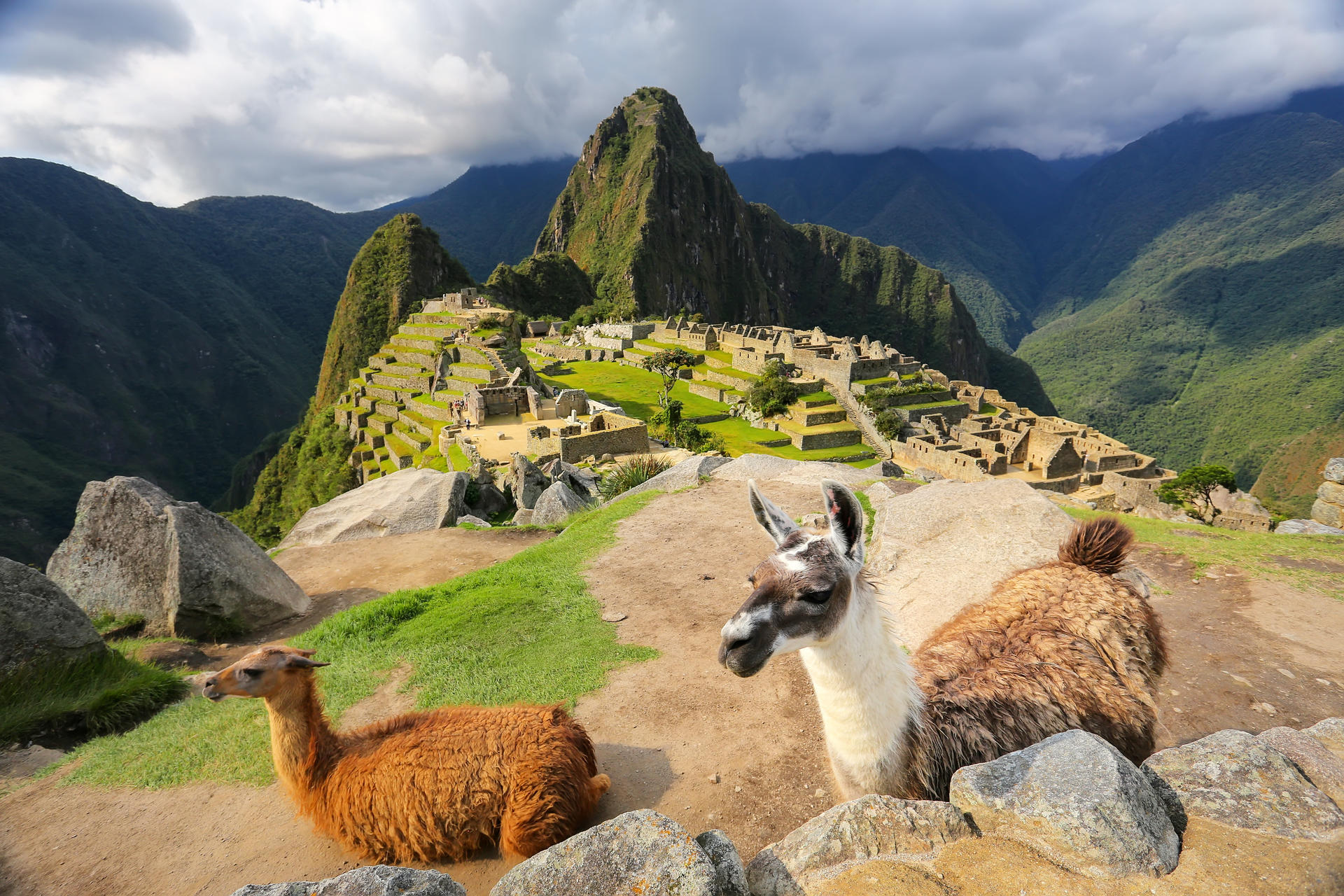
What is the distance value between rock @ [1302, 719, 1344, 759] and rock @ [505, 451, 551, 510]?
13603 millimetres

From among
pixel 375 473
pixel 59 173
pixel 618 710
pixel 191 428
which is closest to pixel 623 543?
pixel 618 710

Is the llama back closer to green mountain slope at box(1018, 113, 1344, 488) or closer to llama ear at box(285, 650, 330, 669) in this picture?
llama ear at box(285, 650, 330, 669)

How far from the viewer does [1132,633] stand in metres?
3.69

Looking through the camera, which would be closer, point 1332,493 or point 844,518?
point 844,518

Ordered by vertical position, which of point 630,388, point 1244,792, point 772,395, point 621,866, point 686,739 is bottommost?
point 686,739

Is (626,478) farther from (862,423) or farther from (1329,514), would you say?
(862,423)

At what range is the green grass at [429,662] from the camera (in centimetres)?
475

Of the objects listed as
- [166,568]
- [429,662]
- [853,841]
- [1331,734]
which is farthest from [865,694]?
[166,568]

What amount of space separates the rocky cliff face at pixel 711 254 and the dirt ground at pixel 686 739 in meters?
115

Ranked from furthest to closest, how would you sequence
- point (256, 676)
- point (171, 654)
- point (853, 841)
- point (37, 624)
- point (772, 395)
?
point (772, 395) → point (171, 654) → point (37, 624) → point (256, 676) → point (853, 841)

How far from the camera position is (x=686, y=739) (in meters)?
4.52

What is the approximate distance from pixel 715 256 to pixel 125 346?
414 feet

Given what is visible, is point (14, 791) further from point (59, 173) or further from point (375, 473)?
point (59, 173)

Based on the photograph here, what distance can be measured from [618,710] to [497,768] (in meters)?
1.62
